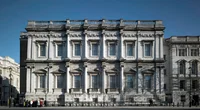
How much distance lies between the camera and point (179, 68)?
52406mm

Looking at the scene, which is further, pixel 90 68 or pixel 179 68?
pixel 179 68

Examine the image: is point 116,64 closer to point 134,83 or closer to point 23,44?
point 134,83

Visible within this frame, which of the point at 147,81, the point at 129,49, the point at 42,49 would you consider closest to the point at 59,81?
the point at 42,49

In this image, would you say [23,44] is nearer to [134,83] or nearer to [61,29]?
[61,29]

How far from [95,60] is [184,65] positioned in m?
17.5

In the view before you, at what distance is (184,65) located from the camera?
52375mm

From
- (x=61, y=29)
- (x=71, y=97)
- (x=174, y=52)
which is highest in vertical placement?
(x=61, y=29)

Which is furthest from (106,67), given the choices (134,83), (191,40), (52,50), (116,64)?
(191,40)

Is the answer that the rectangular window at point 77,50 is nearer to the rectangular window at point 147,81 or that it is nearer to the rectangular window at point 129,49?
the rectangular window at point 129,49

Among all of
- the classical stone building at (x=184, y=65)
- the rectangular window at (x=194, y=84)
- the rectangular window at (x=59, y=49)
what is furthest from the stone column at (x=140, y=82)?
the rectangular window at (x=59, y=49)

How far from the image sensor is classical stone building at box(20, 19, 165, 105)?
47156 millimetres

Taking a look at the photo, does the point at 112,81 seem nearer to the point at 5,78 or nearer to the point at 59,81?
the point at 59,81

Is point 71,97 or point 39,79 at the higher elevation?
point 39,79

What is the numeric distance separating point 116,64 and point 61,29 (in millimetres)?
11406
